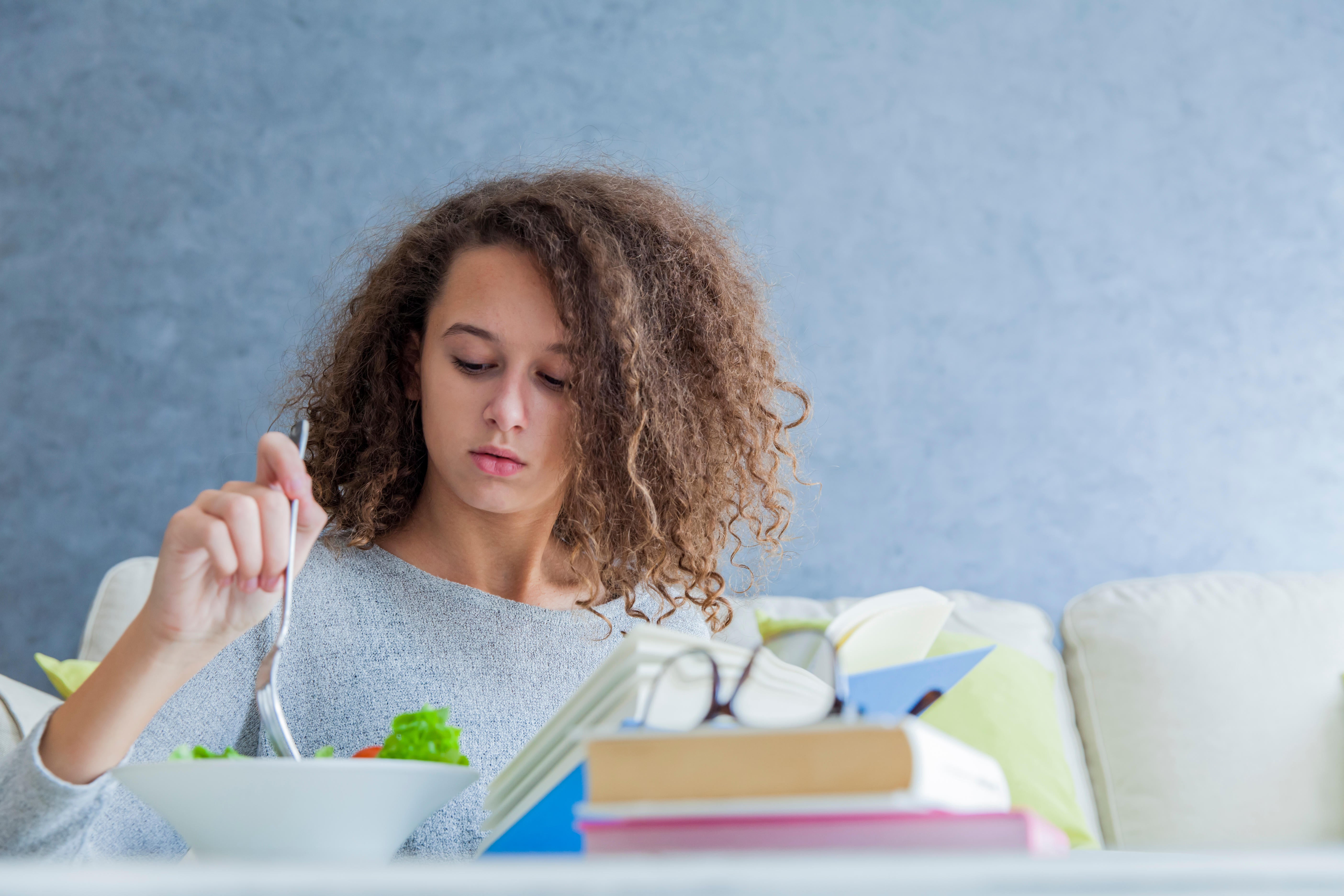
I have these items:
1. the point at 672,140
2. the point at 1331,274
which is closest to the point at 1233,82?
the point at 1331,274

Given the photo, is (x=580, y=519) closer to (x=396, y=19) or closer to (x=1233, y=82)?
(x=396, y=19)

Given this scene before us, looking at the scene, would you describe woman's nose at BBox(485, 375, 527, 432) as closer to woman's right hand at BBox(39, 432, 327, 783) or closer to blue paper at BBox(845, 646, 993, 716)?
woman's right hand at BBox(39, 432, 327, 783)

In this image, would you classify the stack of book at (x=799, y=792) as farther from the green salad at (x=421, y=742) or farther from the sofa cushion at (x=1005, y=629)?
the sofa cushion at (x=1005, y=629)

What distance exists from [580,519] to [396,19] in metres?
1.39

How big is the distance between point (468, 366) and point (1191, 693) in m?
1.38

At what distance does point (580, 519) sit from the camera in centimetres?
129

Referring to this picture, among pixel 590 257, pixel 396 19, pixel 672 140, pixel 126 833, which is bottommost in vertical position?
pixel 126 833

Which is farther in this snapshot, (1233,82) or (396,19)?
(1233,82)

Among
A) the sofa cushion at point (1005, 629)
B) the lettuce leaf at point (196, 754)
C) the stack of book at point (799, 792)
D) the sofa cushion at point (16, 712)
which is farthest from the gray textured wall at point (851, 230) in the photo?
the stack of book at point (799, 792)

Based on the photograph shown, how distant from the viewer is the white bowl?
0.42m

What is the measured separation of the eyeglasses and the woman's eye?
0.77 m

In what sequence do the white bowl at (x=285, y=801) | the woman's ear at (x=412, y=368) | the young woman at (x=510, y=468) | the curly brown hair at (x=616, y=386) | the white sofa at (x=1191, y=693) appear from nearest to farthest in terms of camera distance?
1. the white bowl at (x=285, y=801)
2. the young woman at (x=510, y=468)
3. the curly brown hair at (x=616, y=386)
4. the woman's ear at (x=412, y=368)
5. the white sofa at (x=1191, y=693)

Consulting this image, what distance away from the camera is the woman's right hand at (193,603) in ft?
1.87

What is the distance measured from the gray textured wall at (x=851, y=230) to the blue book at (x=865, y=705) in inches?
64.2
